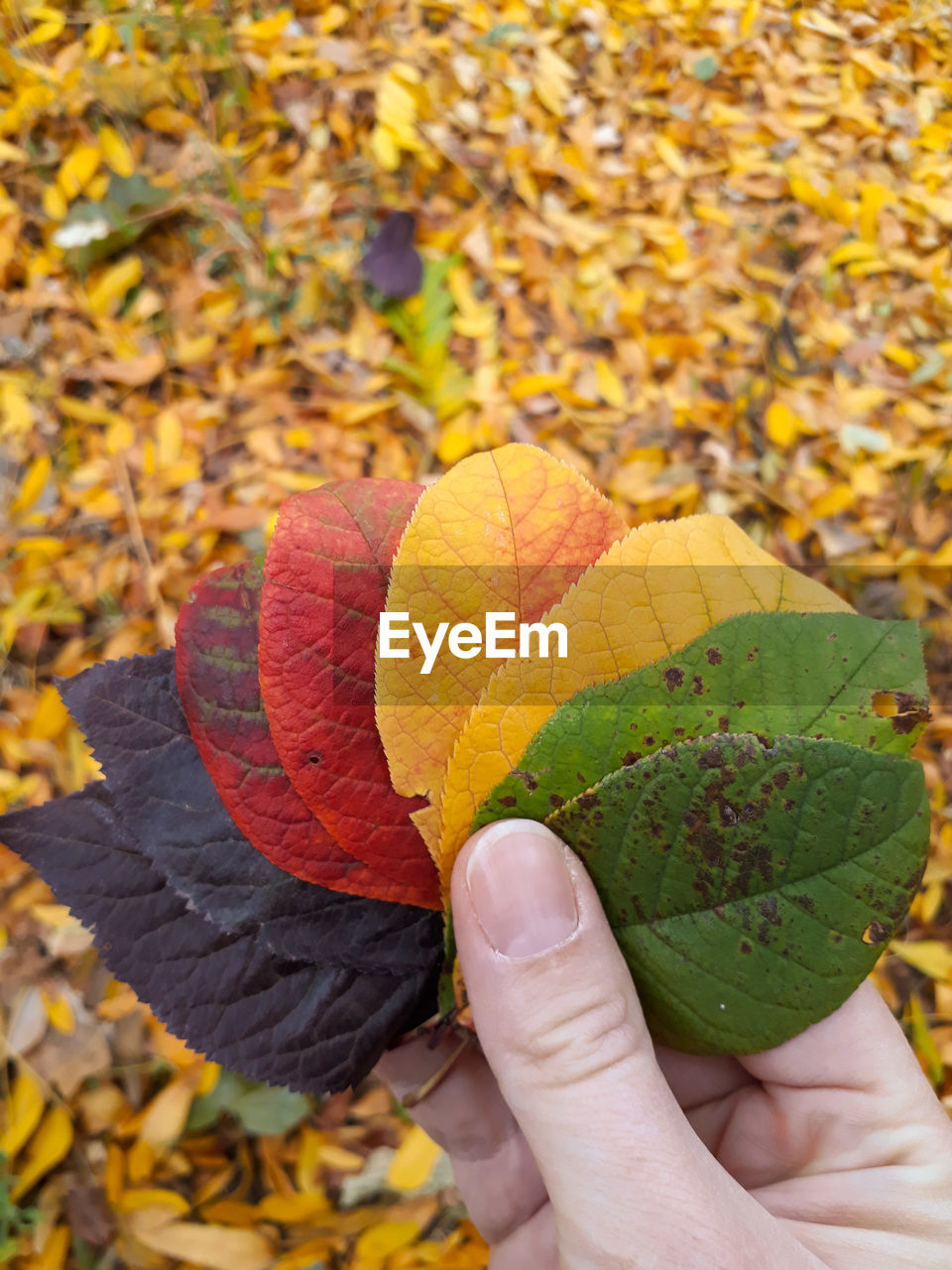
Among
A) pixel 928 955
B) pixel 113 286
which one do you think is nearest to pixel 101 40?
pixel 113 286

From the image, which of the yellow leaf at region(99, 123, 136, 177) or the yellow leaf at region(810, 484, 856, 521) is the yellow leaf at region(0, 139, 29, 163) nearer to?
the yellow leaf at region(99, 123, 136, 177)

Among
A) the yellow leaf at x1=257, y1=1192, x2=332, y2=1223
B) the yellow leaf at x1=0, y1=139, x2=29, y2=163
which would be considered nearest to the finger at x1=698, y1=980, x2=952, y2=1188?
the yellow leaf at x1=257, y1=1192, x2=332, y2=1223

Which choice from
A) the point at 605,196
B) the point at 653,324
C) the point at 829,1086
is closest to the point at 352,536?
the point at 829,1086

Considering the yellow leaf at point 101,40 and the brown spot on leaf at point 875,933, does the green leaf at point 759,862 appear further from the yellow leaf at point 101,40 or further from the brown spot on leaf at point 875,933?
the yellow leaf at point 101,40

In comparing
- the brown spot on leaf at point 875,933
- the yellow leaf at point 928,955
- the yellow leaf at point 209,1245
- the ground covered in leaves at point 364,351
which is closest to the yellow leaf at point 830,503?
the ground covered in leaves at point 364,351

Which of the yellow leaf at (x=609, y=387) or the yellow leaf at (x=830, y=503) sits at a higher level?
the yellow leaf at (x=609, y=387)

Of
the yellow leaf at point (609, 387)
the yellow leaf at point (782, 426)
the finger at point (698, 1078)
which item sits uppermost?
the yellow leaf at point (609, 387)

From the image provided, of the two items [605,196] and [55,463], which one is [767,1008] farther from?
[605,196]
